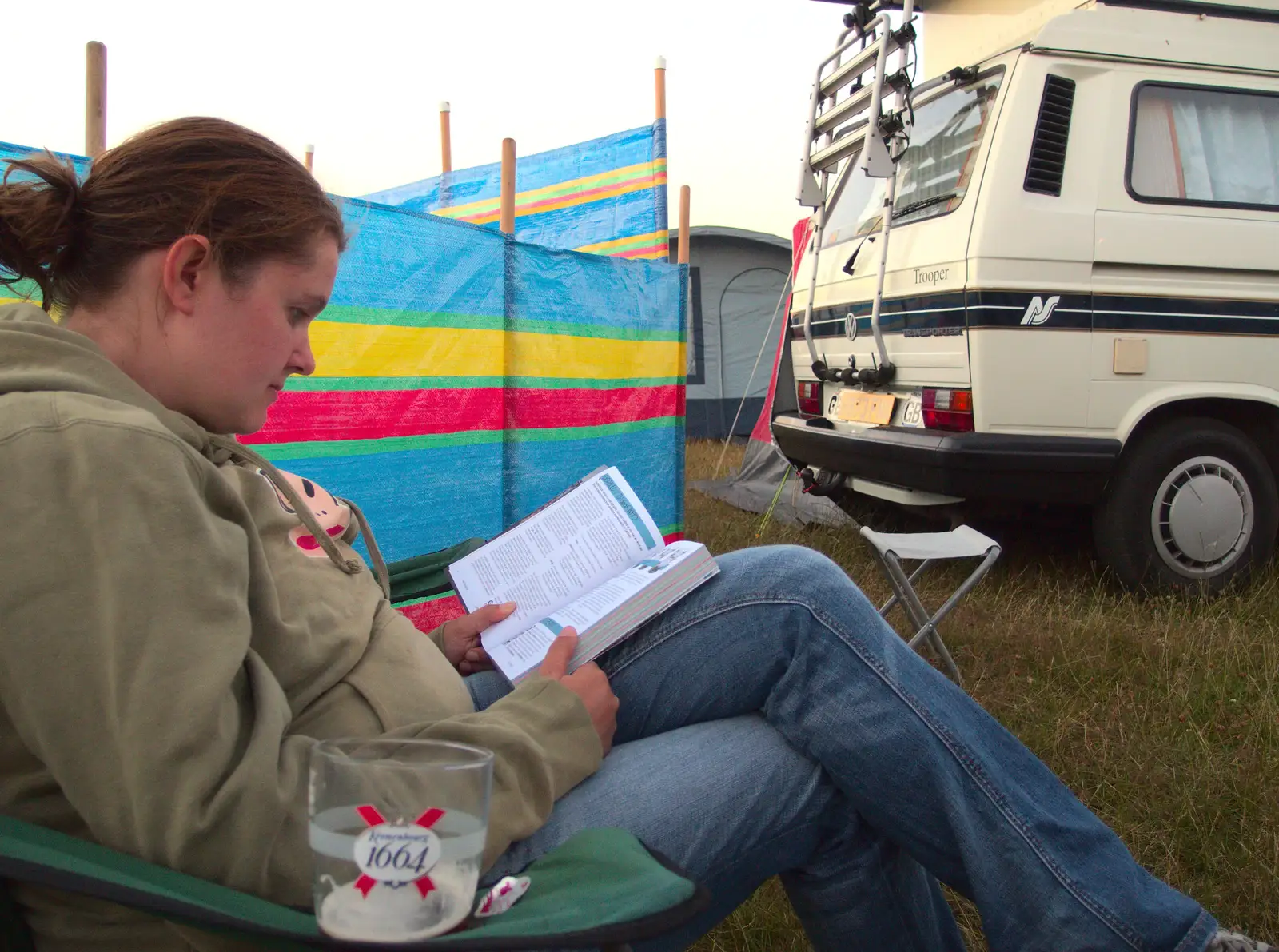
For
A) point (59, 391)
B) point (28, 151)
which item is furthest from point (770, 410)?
point (59, 391)

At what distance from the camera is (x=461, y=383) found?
3463 millimetres

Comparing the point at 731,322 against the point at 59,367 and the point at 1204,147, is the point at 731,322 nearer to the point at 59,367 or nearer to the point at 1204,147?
the point at 1204,147

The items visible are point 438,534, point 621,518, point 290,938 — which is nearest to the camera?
point 290,938

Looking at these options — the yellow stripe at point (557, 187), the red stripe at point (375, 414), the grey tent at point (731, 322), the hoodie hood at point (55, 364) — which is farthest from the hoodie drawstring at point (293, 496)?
the grey tent at point (731, 322)

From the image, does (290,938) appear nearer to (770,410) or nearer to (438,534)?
(438,534)

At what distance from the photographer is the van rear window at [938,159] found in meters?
3.87

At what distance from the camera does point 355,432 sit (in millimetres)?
2973

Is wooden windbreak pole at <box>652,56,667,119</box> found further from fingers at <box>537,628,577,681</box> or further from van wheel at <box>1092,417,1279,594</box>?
fingers at <box>537,628,577,681</box>

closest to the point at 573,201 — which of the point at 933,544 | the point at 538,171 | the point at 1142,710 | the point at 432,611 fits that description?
the point at 538,171

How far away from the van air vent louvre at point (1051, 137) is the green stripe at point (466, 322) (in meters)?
1.83

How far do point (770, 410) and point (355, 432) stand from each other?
427 cm

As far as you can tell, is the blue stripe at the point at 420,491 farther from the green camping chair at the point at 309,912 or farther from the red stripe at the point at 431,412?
the green camping chair at the point at 309,912

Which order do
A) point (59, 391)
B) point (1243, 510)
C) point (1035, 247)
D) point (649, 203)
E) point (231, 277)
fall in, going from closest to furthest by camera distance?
point (59, 391) → point (231, 277) → point (1035, 247) → point (1243, 510) → point (649, 203)

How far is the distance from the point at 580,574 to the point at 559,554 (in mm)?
66
